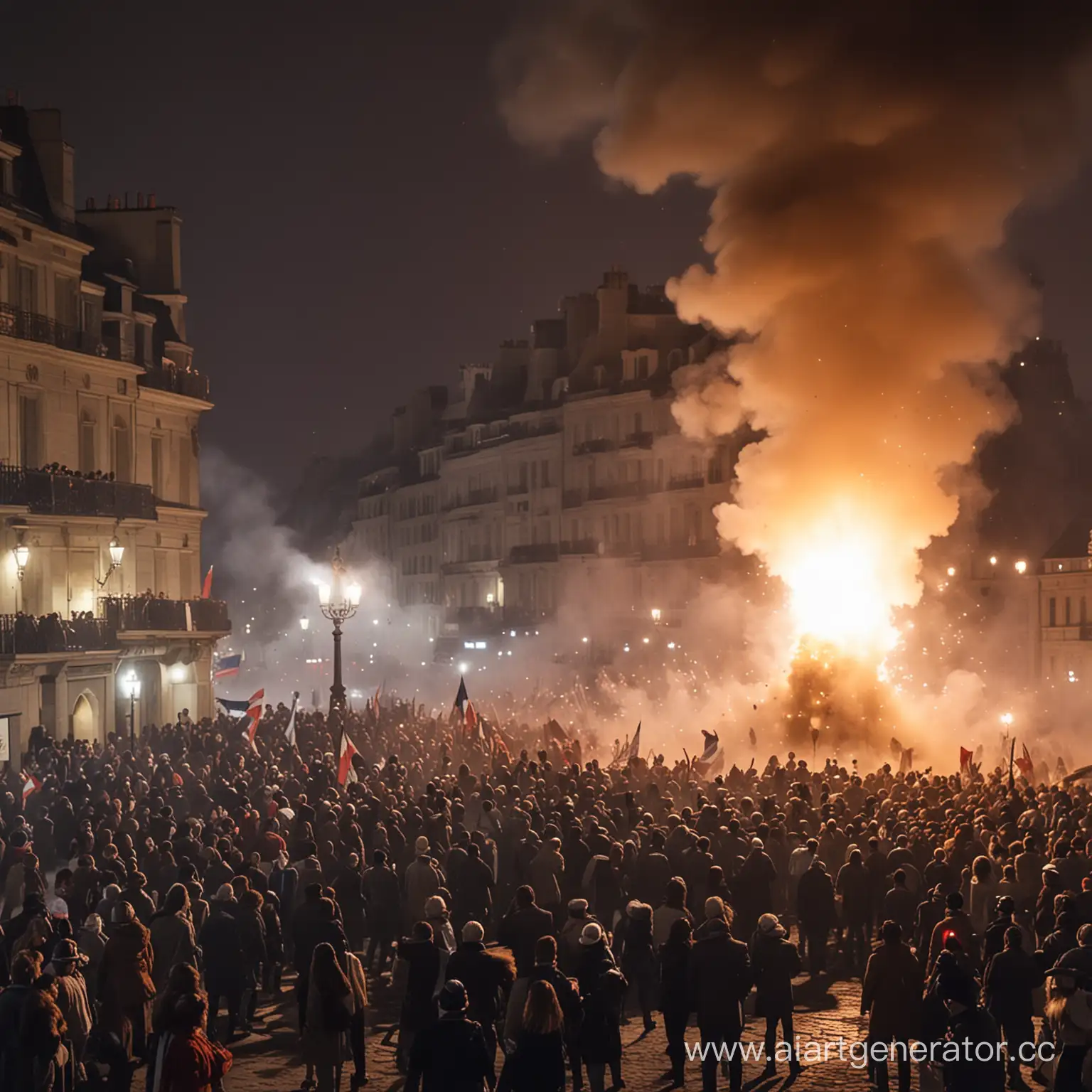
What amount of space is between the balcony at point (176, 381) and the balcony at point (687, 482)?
26334 mm

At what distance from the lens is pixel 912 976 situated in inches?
482

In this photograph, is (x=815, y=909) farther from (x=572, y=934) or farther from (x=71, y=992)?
(x=71, y=992)

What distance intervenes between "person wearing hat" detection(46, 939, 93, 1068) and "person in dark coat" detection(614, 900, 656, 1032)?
5.04 meters

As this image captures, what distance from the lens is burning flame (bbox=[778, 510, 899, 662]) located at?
42625 mm

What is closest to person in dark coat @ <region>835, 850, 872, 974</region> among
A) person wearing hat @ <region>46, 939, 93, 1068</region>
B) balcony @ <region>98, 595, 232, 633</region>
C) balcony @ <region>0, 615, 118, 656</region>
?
person wearing hat @ <region>46, 939, 93, 1068</region>

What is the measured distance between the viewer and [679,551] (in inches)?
2778

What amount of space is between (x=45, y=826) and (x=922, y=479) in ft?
91.4

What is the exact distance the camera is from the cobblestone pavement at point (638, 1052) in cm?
1348

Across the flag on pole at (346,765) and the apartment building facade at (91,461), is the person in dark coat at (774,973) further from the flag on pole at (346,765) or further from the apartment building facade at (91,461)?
the apartment building facade at (91,461)

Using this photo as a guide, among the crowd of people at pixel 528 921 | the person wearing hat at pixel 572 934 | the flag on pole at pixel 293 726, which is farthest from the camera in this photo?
the flag on pole at pixel 293 726

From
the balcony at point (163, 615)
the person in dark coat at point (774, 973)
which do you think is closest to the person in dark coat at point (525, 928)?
the person in dark coat at point (774, 973)

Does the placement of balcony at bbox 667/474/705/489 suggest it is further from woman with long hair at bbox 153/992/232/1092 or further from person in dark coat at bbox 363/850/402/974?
woman with long hair at bbox 153/992/232/1092

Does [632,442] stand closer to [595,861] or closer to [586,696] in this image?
[586,696]

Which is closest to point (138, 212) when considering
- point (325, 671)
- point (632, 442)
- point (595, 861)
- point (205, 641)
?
point (205, 641)
